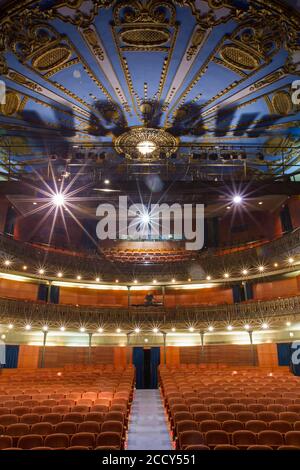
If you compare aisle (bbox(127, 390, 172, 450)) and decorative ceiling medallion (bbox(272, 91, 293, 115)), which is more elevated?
decorative ceiling medallion (bbox(272, 91, 293, 115))

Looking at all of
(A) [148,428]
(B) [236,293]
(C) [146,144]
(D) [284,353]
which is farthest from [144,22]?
(B) [236,293]

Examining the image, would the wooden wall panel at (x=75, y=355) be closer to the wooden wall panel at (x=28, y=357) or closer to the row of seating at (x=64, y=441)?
the wooden wall panel at (x=28, y=357)

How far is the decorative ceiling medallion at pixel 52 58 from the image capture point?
8164 mm

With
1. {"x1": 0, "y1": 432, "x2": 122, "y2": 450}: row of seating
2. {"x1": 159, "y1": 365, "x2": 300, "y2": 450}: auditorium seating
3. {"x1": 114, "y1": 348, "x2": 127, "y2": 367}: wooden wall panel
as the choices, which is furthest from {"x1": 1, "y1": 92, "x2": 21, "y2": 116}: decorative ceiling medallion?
{"x1": 114, "y1": 348, "x2": 127, "y2": 367}: wooden wall panel

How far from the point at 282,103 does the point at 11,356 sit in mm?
18627

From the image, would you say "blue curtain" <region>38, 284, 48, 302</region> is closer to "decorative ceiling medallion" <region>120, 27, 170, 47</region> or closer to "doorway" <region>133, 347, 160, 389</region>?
"doorway" <region>133, 347, 160, 389</region>

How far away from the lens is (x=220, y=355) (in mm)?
20953

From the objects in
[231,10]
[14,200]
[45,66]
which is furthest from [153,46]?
[14,200]

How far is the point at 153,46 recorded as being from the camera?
8102 mm

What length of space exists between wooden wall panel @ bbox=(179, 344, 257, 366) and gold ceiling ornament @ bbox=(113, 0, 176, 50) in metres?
17.4

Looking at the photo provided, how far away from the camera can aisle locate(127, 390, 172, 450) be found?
21.6 ft

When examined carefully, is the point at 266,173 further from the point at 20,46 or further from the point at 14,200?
the point at 14,200

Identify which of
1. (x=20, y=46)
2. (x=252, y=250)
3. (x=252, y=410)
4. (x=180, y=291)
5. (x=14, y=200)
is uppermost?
(x=14, y=200)

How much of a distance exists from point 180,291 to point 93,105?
1652 cm
